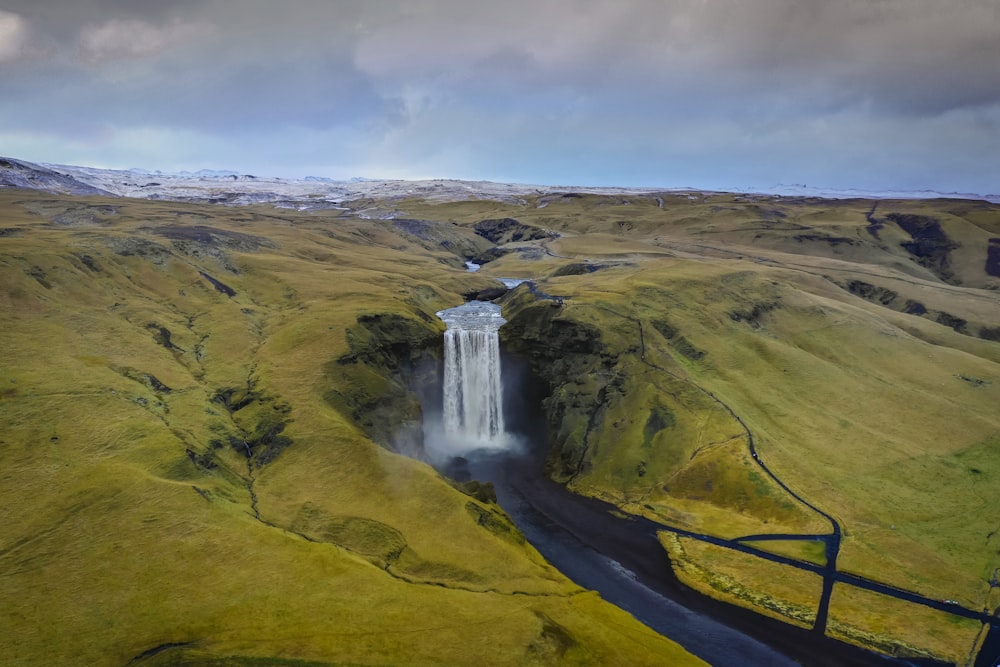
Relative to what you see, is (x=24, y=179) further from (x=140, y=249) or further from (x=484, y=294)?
(x=484, y=294)

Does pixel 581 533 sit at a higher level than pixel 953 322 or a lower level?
lower

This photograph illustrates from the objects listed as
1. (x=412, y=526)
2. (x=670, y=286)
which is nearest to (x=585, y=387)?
(x=670, y=286)

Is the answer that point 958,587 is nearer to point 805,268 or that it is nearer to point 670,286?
point 670,286

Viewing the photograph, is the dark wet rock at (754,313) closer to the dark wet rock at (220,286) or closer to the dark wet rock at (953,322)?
the dark wet rock at (953,322)

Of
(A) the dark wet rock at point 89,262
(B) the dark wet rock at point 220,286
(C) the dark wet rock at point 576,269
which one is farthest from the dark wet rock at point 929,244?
(A) the dark wet rock at point 89,262

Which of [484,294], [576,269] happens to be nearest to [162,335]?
[484,294]

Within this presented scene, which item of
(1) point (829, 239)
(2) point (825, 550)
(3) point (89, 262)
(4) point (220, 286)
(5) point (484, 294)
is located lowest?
(2) point (825, 550)

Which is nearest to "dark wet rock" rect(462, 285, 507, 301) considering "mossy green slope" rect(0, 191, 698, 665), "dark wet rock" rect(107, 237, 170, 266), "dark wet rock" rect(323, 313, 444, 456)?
"dark wet rock" rect(323, 313, 444, 456)
